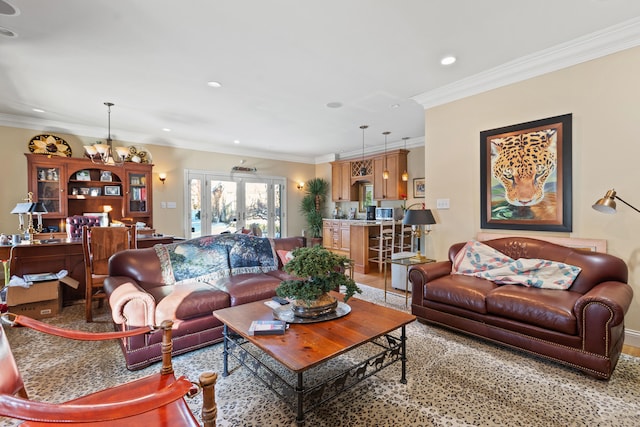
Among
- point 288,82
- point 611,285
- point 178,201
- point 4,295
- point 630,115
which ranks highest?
point 288,82

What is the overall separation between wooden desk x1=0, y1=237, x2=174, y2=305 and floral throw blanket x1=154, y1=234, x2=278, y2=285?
1514mm

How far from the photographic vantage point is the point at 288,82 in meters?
3.50

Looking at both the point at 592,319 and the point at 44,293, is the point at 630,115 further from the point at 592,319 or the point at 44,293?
the point at 44,293

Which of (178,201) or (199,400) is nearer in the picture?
(199,400)

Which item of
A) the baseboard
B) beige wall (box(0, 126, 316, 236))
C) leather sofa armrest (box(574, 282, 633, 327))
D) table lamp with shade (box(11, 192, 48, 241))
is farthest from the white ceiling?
the baseboard

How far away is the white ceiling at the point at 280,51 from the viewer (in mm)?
2244

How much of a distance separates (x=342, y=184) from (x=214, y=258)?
4.89 meters

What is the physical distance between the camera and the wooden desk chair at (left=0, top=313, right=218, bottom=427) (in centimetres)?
86

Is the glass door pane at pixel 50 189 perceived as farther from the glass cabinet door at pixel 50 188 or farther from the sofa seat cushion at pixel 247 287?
the sofa seat cushion at pixel 247 287

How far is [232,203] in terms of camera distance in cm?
726

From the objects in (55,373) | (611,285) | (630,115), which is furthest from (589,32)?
(55,373)

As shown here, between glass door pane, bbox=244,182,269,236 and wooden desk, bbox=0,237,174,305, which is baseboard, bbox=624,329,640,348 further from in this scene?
glass door pane, bbox=244,182,269,236

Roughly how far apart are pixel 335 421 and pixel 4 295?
11.7 feet

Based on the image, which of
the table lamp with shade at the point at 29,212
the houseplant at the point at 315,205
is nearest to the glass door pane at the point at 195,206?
the table lamp with shade at the point at 29,212
